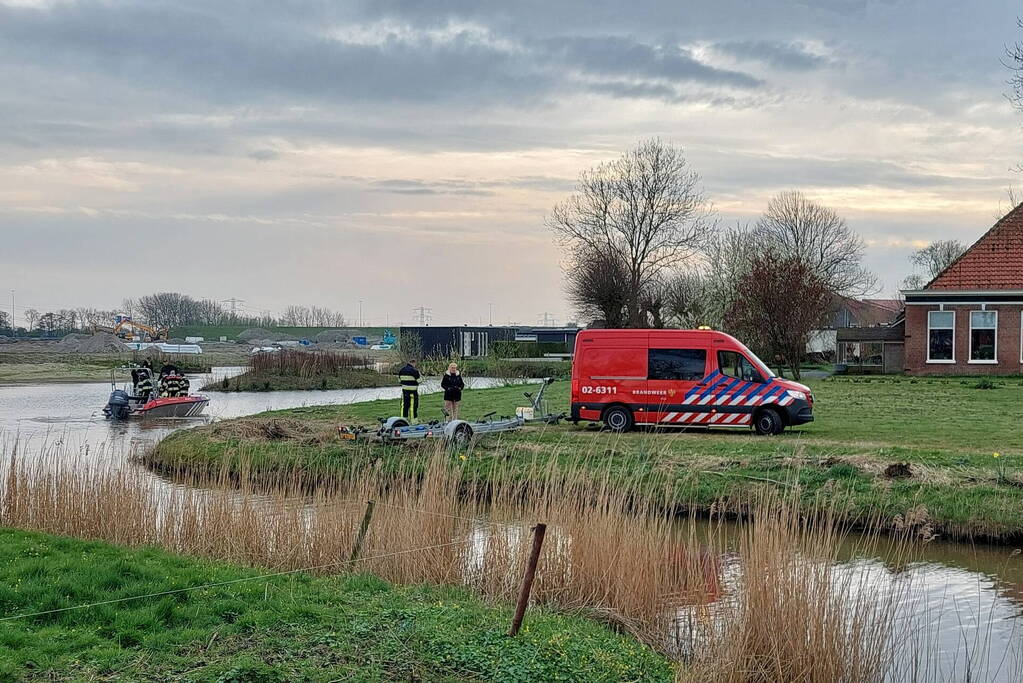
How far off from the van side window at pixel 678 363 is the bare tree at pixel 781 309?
18.7 metres

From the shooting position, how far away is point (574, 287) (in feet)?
191

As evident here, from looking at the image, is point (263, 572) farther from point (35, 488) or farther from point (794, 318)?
point (794, 318)

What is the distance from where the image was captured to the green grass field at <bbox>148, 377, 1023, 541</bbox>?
41.7 feet

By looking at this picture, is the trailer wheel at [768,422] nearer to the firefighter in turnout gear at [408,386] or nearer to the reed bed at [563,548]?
the firefighter in turnout gear at [408,386]

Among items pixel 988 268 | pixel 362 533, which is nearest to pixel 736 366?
pixel 362 533

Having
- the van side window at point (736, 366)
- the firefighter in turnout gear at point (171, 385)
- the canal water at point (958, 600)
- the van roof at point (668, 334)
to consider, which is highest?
the van roof at point (668, 334)

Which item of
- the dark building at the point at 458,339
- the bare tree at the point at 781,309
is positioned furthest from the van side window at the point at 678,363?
the dark building at the point at 458,339

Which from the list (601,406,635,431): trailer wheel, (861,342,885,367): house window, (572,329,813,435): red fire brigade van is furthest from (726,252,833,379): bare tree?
(601,406,635,431): trailer wheel

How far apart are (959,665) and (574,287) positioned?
166 ft

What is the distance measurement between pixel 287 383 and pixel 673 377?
30365mm

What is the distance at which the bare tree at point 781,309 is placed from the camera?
37781 mm

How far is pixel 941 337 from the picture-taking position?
39.6m

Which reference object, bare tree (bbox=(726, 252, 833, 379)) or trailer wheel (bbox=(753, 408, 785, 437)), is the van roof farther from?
bare tree (bbox=(726, 252, 833, 379))

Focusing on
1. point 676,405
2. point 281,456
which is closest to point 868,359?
point 676,405
